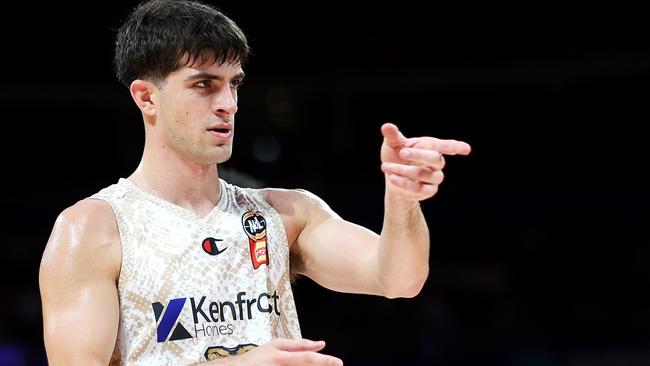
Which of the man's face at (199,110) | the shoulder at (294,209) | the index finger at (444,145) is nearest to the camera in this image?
the index finger at (444,145)

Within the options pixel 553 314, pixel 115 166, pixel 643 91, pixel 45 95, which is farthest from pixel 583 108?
pixel 45 95

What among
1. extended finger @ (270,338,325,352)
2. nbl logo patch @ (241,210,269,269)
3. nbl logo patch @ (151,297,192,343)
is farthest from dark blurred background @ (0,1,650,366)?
extended finger @ (270,338,325,352)

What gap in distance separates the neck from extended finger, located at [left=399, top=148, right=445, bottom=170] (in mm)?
959

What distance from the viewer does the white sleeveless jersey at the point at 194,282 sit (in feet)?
9.87

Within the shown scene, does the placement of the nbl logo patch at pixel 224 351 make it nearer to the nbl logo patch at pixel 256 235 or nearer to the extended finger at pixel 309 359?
the nbl logo patch at pixel 256 235

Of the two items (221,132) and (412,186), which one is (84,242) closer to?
(221,132)

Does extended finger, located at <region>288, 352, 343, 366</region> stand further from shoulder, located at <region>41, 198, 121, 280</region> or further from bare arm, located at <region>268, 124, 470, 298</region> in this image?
shoulder, located at <region>41, 198, 121, 280</region>

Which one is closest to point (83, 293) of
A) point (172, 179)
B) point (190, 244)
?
point (190, 244)

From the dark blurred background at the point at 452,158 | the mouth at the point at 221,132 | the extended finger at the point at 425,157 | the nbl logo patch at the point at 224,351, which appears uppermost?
the dark blurred background at the point at 452,158

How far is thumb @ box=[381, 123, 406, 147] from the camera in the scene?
268 centimetres

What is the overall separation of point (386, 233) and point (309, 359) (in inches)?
21.6

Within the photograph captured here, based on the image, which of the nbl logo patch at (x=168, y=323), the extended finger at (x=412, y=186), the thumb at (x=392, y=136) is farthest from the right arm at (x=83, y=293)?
the thumb at (x=392, y=136)

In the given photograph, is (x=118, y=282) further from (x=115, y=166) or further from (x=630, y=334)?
A: (x=115, y=166)

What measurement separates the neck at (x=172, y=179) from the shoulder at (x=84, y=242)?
0.22m
